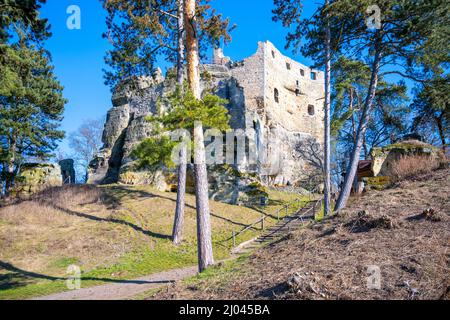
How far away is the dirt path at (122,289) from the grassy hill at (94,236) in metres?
0.55

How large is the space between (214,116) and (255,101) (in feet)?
81.5

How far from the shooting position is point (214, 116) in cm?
775

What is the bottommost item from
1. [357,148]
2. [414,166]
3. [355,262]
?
[355,262]

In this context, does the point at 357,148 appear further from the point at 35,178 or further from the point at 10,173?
the point at 10,173

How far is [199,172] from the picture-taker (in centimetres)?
756

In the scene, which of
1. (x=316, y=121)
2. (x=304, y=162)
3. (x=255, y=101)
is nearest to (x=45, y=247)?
(x=255, y=101)

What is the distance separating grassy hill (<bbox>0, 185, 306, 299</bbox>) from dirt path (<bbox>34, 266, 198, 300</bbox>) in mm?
552

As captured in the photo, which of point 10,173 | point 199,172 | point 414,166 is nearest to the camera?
point 199,172

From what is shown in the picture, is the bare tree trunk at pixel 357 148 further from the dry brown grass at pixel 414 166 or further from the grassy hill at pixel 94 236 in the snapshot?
the grassy hill at pixel 94 236

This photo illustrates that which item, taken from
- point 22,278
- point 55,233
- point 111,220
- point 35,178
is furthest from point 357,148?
point 35,178

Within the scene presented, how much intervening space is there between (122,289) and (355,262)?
6.31 metres

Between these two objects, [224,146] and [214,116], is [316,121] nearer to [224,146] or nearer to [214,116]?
[224,146]

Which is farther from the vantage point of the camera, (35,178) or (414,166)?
(35,178)

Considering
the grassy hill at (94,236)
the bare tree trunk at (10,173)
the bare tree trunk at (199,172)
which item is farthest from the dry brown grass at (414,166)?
the bare tree trunk at (10,173)
